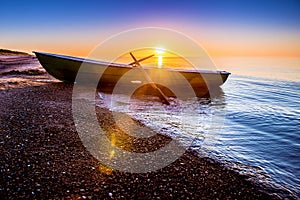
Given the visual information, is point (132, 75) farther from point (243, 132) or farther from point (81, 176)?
point (81, 176)

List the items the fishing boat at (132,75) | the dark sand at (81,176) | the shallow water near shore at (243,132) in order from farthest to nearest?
1. the fishing boat at (132,75)
2. the shallow water near shore at (243,132)
3. the dark sand at (81,176)

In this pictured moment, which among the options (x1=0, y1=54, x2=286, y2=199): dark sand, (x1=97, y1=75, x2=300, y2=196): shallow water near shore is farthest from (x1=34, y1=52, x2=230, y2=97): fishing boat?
(x1=0, y1=54, x2=286, y2=199): dark sand

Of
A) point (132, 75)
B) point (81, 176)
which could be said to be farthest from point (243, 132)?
point (132, 75)

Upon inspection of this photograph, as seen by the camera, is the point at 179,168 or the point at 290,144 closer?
the point at 179,168

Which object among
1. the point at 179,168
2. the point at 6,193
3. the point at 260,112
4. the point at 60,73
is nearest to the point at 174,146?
the point at 179,168

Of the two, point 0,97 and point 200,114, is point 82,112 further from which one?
point 200,114

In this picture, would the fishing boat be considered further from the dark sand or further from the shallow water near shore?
the dark sand

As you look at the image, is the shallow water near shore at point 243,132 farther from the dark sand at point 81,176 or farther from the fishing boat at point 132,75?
the fishing boat at point 132,75

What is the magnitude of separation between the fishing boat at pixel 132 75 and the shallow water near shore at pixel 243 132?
3.23 meters

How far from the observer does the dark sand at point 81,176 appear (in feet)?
11.5

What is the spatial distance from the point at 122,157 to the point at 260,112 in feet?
30.0

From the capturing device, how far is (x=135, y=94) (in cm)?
1393

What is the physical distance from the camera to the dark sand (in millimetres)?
3500

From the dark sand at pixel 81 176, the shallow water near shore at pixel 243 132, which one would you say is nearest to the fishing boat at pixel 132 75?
the shallow water near shore at pixel 243 132
